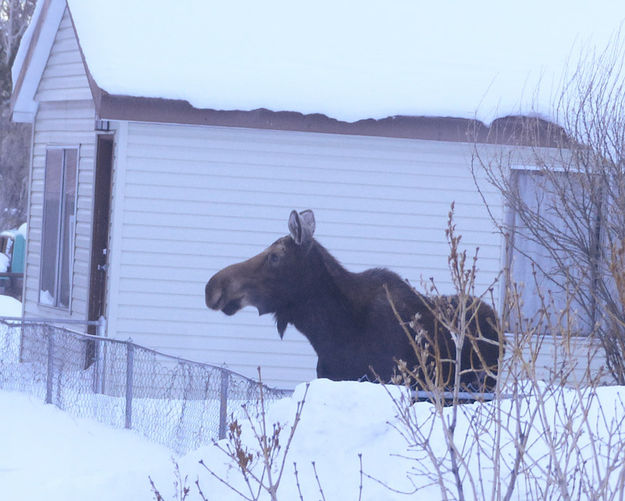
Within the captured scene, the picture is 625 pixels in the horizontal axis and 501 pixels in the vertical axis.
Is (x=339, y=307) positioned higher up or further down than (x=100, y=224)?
further down

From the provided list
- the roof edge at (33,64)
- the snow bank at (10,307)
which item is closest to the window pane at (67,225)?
the roof edge at (33,64)

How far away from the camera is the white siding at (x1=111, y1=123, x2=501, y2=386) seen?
10.4 metres

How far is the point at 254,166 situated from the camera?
10641 mm

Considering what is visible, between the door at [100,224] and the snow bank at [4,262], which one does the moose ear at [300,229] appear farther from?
the snow bank at [4,262]

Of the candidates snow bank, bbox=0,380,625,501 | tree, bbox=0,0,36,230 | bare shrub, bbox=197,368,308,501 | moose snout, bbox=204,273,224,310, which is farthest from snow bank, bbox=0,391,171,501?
tree, bbox=0,0,36,230

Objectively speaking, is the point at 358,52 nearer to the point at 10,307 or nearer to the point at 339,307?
the point at 339,307

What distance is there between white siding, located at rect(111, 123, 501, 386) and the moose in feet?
4.44

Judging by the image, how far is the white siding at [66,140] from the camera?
11633 mm

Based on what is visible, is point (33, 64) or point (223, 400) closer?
point (223, 400)

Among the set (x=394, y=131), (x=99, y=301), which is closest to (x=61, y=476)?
(x=99, y=301)

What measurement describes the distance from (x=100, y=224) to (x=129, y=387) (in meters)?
2.98

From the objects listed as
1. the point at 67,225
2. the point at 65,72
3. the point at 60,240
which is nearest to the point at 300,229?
the point at 67,225

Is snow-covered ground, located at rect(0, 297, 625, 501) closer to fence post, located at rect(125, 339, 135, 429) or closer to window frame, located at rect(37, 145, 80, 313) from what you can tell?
fence post, located at rect(125, 339, 135, 429)

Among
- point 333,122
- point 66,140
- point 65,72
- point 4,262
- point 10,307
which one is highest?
point 65,72
